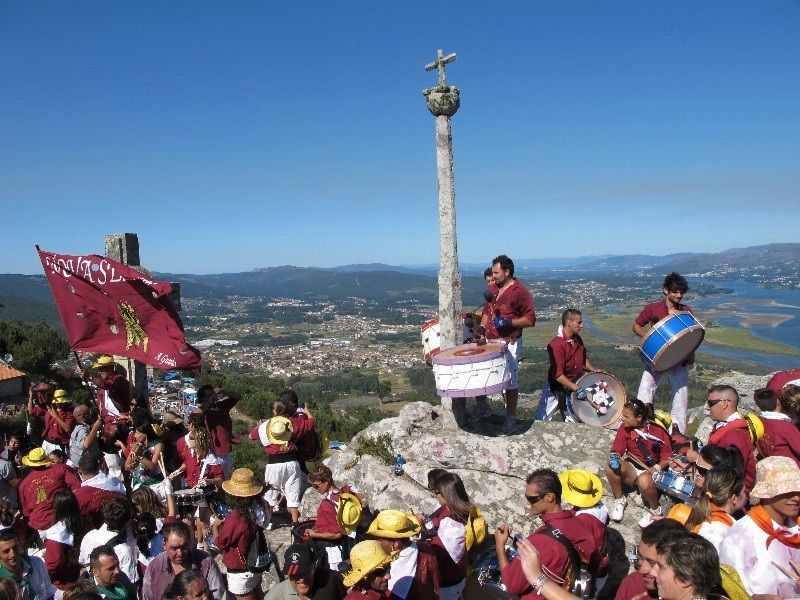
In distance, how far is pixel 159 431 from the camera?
7598 mm

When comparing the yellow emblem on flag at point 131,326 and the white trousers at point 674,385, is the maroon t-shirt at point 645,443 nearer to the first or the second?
the white trousers at point 674,385

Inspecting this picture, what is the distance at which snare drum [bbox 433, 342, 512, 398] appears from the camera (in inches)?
257

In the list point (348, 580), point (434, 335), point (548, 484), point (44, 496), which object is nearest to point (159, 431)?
point (44, 496)

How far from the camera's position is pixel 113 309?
772cm

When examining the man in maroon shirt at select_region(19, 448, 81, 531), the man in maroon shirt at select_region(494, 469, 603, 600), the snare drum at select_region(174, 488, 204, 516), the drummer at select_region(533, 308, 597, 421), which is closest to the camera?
the man in maroon shirt at select_region(494, 469, 603, 600)

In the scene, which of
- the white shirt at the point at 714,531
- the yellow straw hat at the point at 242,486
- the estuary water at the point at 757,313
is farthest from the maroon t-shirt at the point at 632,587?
the estuary water at the point at 757,313

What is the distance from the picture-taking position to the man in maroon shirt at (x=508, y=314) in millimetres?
7477

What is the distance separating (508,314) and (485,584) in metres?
3.58

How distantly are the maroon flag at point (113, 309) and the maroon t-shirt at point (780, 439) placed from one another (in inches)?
250

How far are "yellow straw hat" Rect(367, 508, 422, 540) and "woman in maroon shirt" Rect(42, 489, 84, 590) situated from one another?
2943mm

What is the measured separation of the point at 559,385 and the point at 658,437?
2191 millimetres

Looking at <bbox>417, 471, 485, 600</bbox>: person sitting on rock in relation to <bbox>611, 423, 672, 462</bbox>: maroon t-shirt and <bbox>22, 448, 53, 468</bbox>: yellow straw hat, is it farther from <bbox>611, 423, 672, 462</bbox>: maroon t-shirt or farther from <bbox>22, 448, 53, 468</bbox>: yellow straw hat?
<bbox>22, 448, 53, 468</bbox>: yellow straw hat

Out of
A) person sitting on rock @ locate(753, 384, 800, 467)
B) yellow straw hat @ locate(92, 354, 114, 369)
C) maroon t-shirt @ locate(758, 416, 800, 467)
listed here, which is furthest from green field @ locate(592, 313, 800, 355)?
yellow straw hat @ locate(92, 354, 114, 369)

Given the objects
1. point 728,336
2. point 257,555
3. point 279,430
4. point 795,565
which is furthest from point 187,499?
point 728,336
